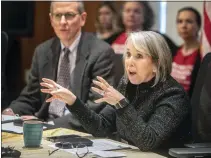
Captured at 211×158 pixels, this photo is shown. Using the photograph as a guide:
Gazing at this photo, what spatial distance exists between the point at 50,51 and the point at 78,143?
110cm

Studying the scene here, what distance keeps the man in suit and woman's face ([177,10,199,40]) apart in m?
1.35

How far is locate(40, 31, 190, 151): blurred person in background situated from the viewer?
197 cm

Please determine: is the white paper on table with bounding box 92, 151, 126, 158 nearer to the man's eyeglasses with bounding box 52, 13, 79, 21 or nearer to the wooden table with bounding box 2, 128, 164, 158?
the wooden table with bounding box 2, 128, 164, 158

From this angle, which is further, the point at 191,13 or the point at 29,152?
the point at 191,13

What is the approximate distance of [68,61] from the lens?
2877mm

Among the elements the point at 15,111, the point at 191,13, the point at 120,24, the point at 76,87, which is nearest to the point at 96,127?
the point at 76,87

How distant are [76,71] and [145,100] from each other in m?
0.77

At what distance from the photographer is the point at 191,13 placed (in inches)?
162

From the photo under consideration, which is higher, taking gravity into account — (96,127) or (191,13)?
(191,13)

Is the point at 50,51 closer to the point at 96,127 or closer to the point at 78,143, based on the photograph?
the point at 96,127

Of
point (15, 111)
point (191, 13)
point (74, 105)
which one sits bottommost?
point (15, 111)

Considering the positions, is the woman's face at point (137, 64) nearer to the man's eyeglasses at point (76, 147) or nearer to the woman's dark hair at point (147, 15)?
the man's eyeglasses at point (76, 147)

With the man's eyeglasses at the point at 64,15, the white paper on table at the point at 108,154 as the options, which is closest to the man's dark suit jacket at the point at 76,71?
the man's eyeglasses at the point at 64,15

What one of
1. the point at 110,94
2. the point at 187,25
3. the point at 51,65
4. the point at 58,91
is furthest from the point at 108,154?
the point at 187,25
